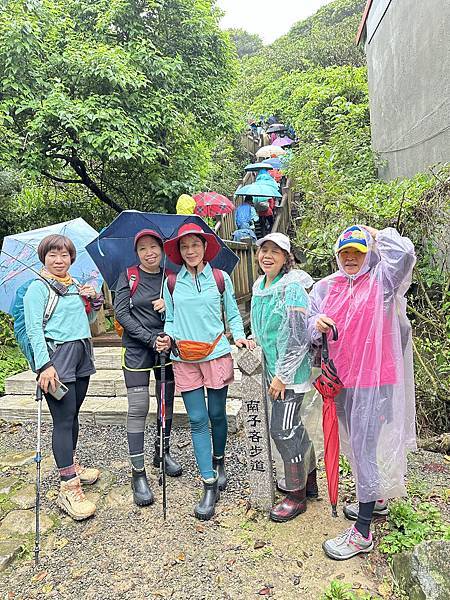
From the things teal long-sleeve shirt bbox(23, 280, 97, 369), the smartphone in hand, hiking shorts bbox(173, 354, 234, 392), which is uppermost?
teal long-sleeve shirt bbox(23, 280, 97, 369)

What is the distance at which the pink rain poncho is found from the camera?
2484 mm

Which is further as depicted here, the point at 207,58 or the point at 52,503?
the point at 207,58

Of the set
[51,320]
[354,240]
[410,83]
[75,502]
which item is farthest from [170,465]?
[410,83]

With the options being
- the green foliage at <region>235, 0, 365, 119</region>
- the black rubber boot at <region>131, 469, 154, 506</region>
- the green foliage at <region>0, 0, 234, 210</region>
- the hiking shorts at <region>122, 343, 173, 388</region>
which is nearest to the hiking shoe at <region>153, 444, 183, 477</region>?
the black rubber boot at <region>131, 469, 154, 506</region>

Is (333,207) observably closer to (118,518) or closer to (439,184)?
(439,184)

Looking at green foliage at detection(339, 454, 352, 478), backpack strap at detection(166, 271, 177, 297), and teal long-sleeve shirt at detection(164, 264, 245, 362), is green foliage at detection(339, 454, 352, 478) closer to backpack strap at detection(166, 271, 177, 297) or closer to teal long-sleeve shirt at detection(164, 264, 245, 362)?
teal long-sleeve shirt at detection(164, 264, 245, 362)

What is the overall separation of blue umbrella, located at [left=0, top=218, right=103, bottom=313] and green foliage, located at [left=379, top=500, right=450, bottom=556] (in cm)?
256

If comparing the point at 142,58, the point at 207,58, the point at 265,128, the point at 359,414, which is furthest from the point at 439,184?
the point at 265,128

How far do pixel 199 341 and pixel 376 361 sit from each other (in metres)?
1.09

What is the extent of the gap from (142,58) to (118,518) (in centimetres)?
626

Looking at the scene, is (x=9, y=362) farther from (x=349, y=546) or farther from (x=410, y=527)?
(x=410, y=527)

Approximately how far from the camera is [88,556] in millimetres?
2795

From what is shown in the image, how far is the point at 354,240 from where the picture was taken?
2.45 m

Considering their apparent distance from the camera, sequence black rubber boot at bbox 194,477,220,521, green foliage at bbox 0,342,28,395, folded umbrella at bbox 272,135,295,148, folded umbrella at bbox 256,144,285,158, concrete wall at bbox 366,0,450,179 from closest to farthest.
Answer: black rubber boot at bbox 194,477,220,521
concrete wall at bbox 366,0,450,179
green foliage at bbox 0,342,28,395
folded umbrella at bbox 256,144,285,158
folded umbrella at bbox 272,135,295,148
